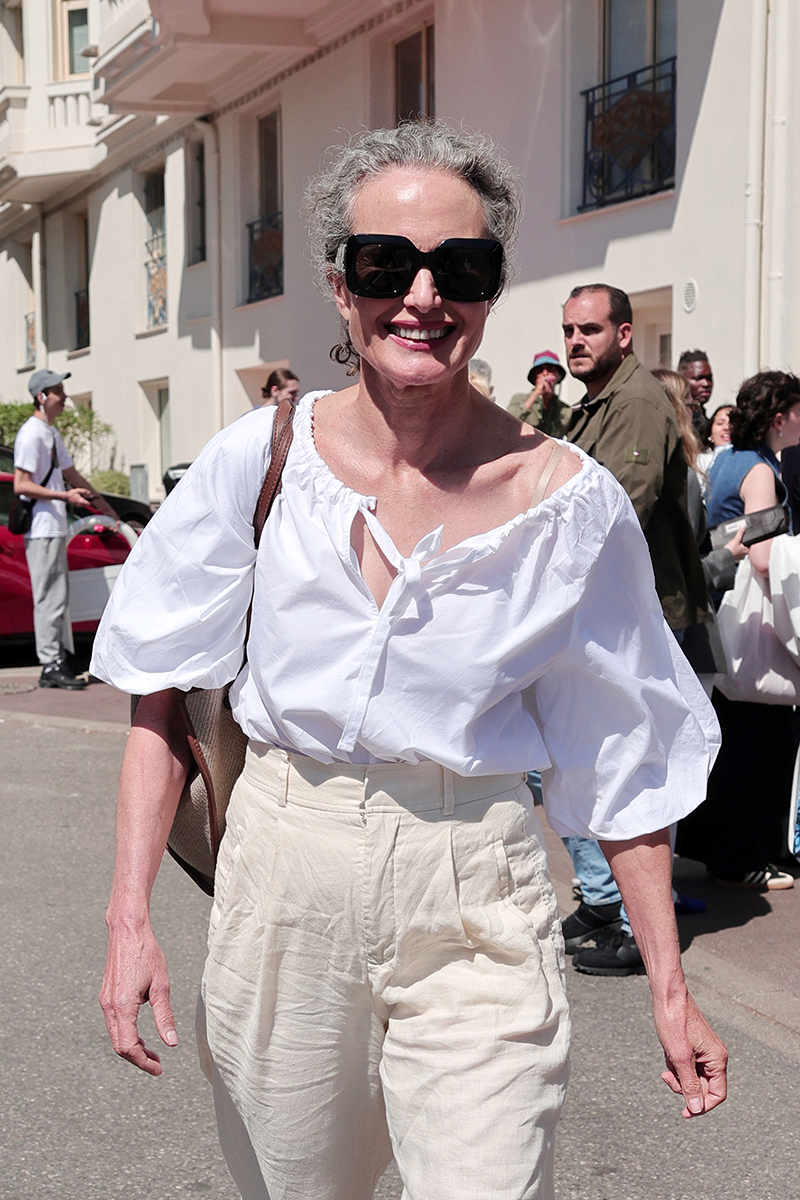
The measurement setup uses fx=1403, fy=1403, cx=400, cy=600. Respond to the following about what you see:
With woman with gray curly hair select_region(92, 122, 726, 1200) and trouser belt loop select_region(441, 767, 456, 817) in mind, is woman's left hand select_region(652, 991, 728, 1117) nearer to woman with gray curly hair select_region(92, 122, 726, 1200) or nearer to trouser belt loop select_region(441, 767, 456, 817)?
woman with gray curly hair select_region(92, 122, 726, 1200)

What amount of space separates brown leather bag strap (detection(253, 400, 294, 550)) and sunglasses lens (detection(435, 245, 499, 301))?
0.32 meters

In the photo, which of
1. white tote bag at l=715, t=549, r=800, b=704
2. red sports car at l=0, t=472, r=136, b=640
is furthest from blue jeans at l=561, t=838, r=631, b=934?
red sports car at l=0, t=472, r=136, b=640

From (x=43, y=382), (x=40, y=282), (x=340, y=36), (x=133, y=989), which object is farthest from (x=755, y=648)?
(x=40, y=282)

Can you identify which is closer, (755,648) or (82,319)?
(755,648)

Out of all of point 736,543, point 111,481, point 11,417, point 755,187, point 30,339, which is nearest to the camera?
point 736,543

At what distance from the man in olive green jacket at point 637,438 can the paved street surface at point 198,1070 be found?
3.87ft

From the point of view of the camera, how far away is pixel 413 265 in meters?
1.97

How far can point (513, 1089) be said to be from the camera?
1883mm

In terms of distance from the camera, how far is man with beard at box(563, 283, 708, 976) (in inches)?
175

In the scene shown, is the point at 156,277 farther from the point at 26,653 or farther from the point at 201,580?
the point at 201,580

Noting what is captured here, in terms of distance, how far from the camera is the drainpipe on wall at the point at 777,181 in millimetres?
9531

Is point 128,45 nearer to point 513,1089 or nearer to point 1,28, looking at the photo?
point 1,28

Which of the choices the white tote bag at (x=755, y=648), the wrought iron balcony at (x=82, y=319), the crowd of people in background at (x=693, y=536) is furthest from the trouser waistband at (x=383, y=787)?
the wrought iron balcony at (x=82, y=319)

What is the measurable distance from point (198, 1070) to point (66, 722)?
4.99m
